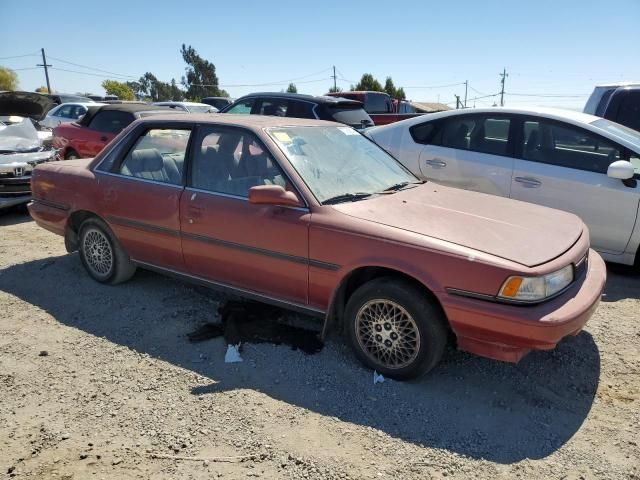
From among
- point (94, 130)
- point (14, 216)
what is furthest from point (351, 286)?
point (94, 130)

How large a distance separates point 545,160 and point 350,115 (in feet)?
13.7

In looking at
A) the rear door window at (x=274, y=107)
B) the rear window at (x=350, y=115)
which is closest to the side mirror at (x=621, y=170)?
the rear window at (x=350, y=115)

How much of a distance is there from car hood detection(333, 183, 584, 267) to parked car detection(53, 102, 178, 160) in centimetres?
644

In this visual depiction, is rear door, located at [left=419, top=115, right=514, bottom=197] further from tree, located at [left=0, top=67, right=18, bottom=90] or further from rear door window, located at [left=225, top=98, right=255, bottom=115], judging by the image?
tree, located at [left=0, top=67, right=18, bottom=90]

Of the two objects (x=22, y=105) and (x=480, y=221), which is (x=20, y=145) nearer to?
(x=22, y=105)


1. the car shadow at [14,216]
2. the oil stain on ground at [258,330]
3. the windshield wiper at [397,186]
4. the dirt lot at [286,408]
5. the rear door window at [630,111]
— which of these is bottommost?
the dirt lot at [286,408]

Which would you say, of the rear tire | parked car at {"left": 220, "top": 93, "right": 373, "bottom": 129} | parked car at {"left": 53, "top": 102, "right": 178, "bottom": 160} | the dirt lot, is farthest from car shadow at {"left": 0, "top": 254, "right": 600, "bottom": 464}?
parked car at {"left": 53, "top": 102, "right": 178, "bottom": 160}

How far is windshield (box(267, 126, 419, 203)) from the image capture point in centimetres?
357

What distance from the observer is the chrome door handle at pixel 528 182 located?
5.12 meters

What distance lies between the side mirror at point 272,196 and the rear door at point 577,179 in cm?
295

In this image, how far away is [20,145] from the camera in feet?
25.0

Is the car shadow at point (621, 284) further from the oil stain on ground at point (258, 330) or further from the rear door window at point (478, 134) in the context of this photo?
the oil stain on ground at point (258, 330)

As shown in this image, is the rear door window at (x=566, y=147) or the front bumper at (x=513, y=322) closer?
the front bumper at (x=513, y=322)

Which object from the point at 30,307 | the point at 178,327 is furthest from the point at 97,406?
the point at 30,307
